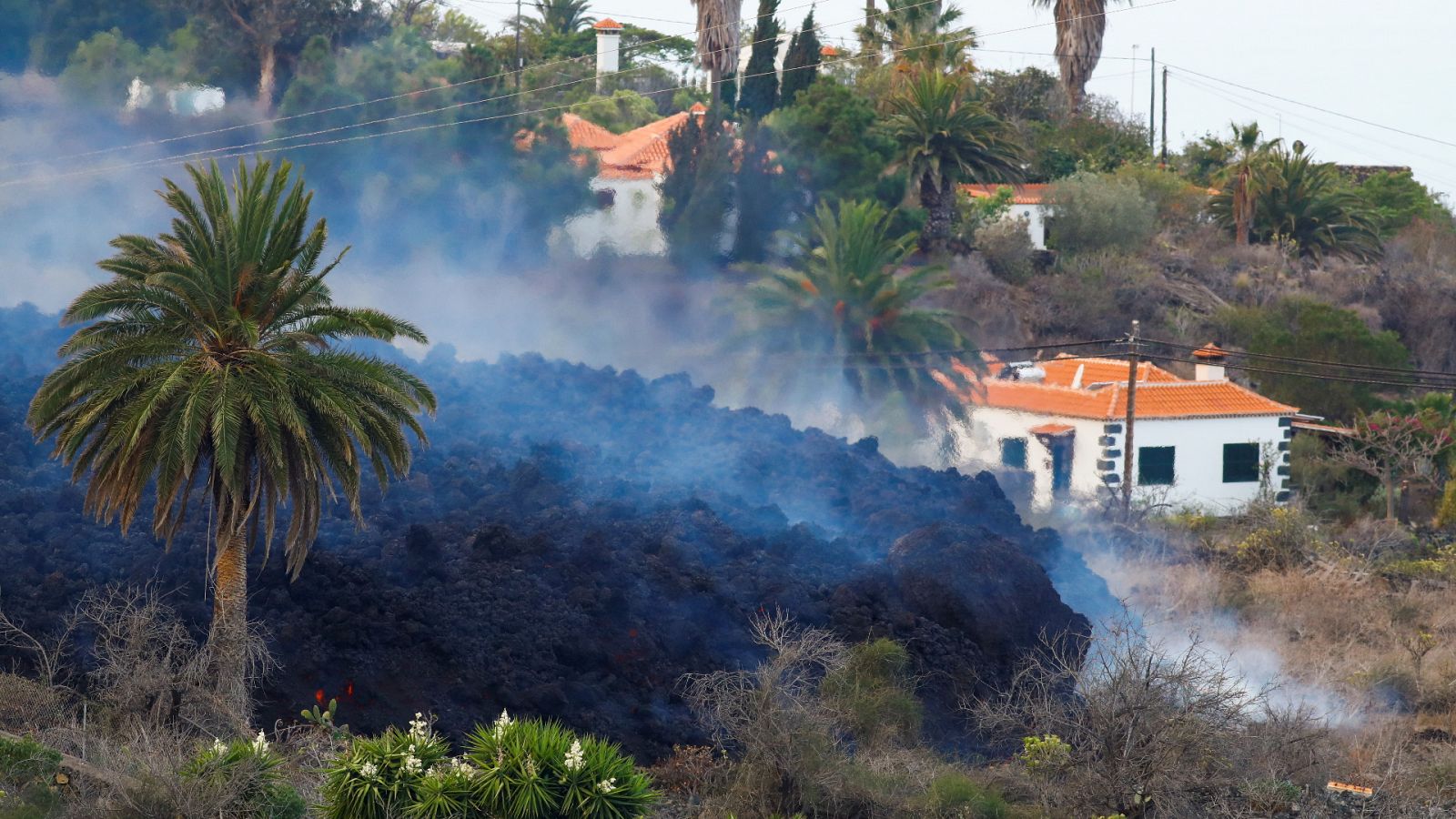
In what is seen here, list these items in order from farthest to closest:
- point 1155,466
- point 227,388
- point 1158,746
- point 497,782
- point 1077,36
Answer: point 1077,36, point 1155,466, point 1158,746, point 227,388, point 497,782

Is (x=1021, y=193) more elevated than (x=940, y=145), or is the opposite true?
(x=940, y=145)

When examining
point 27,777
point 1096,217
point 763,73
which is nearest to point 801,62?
point 763,73

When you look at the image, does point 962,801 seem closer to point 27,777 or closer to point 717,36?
point 27,777

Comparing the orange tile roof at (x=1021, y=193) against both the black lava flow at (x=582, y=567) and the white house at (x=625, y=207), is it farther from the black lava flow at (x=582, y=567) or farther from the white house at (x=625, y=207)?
the black lava flow at (x=582, y=567)

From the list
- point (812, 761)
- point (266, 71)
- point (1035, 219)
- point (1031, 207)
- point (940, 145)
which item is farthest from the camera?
point (1035, 219)

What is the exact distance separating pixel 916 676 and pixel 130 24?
109ft

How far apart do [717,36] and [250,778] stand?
42.0 meters

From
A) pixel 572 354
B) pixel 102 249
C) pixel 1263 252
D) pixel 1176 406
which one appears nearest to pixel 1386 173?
pixel 1263 252

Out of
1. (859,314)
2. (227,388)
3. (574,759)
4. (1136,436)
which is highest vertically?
(227,388)

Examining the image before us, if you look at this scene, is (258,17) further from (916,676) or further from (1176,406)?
(916,676)

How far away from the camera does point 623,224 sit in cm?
4778

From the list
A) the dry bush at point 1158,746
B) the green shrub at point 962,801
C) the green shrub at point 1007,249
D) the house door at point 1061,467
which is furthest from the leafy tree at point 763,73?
the green shrub at point 962,801

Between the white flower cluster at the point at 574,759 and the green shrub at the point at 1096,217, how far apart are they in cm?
4556

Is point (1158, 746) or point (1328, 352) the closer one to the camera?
point (1158, 746)
